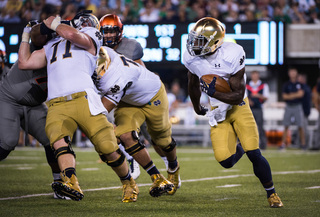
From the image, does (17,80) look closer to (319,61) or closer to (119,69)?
(119,69)

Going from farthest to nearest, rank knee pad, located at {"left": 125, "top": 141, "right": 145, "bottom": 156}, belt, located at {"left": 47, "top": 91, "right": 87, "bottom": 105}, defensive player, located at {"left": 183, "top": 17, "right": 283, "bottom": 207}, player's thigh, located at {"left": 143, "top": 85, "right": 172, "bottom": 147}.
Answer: player's thigh, located at {"left": 143, "top": 85, "right": 172, "bottom": 147}, knee pad, located at {"left": 125, "top": 141, "right": 145, "bottom": 156}, defensive player, located at {"left": 183, "top": 17, "right": 283, "bottom": 207}, belt, located at {"left": 47, "top": 91, "right": 87, "bottom": 105}

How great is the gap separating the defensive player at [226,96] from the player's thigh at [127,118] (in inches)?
26.8

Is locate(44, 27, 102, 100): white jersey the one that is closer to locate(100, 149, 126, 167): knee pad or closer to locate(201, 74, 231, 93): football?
locate(100, 149, 126, 167): knee pad

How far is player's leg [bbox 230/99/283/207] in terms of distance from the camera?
4734mm

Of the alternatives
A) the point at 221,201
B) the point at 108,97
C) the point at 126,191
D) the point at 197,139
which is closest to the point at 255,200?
the point at 221,201

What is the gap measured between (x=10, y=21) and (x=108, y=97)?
927 cm

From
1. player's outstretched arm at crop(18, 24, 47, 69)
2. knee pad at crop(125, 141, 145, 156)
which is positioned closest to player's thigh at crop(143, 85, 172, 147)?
knee pad at crop(125, 141, 145, 156)

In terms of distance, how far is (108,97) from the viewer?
5.02m

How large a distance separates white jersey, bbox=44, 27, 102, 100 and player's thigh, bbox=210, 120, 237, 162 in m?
1.18

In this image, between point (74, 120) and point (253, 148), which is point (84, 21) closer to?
point (74, 120)

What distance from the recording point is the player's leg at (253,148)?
15.5 feet

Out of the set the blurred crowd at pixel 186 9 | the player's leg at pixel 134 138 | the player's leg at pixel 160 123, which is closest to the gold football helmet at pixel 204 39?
the player's leg at pixel 160 123

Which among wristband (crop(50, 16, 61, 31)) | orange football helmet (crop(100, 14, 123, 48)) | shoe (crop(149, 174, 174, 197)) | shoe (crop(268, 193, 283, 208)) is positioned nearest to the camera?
wristband (crop(50, 16, 61, 31))

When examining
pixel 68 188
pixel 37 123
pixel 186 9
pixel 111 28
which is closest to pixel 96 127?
pixel 68 188
